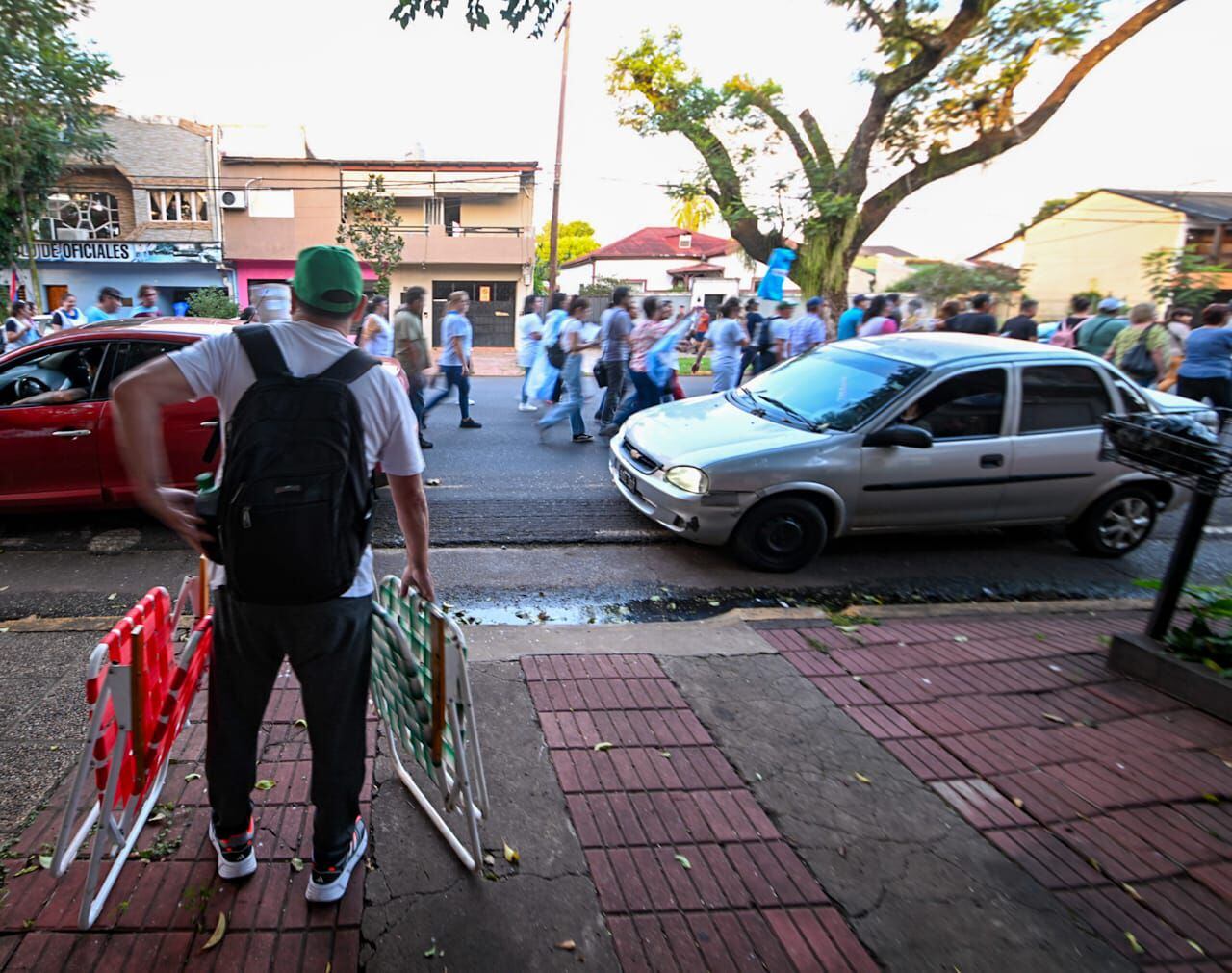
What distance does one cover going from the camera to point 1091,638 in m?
4.62

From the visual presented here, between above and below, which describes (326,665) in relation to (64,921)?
above

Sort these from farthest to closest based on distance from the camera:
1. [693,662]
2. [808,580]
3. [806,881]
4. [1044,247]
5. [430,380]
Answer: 1. [1044,247]
2. [430,380]
3. [808,580]
4. [693,662]
5. [806,881]

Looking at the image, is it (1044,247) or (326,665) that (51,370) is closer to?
(326,665)

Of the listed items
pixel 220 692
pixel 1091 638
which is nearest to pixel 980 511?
pixel 1091 638

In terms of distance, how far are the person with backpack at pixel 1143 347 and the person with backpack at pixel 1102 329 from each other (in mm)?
449

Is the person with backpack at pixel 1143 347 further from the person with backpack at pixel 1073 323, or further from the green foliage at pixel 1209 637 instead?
the green foliage at pixel 1209 637

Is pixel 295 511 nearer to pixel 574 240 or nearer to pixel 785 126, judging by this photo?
pixel 785 126

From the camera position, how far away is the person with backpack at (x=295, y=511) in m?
1.98

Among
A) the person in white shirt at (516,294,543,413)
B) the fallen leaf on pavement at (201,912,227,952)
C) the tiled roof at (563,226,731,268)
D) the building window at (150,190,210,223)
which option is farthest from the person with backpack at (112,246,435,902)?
the tiled roof at (563,226,731,268)

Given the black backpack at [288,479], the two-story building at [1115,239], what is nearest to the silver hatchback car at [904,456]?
the black backpack at [288,479]

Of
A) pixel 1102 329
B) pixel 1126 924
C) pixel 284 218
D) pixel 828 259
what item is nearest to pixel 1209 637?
pixel 1126 924

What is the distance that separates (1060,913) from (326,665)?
2.38m

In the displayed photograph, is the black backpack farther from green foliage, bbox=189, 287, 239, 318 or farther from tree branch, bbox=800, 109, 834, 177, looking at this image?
green foliage, bbox=189, 287, 239, 318

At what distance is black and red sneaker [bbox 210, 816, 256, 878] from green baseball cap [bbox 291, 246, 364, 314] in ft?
5.11
